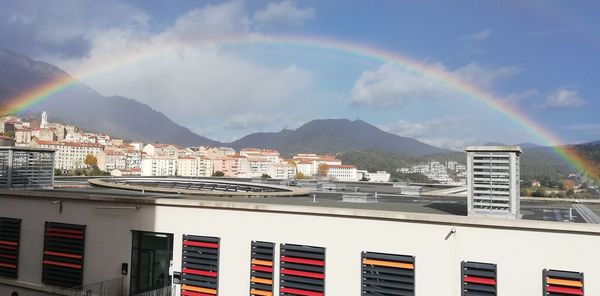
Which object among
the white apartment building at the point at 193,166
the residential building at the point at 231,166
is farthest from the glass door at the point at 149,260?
the residential building at the point at 231,166

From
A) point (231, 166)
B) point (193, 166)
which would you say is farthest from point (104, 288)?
point (231, 166)

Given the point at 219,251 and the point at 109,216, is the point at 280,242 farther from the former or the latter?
the point at 109,216

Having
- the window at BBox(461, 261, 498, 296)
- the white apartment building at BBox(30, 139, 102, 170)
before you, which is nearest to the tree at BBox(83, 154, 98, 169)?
the white apartment building at BBox(30, 139, 102, 170)

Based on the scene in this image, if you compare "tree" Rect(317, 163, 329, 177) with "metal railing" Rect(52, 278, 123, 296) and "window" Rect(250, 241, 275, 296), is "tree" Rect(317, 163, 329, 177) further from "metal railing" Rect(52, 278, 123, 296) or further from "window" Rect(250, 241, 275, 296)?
"window" Rect(250, 241, 275, 296)

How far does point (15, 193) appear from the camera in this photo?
18016 mm

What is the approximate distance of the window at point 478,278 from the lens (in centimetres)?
1179

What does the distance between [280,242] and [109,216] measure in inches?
244

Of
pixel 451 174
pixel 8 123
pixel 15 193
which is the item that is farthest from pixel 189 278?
pixel 8 123

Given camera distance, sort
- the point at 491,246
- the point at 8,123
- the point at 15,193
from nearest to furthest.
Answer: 1. the point at 491,246
2. the point at 15,193
3. the point at 8,123

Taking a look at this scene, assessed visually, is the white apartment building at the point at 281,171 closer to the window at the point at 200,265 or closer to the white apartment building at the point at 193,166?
the white apartment building at the point at 193,166

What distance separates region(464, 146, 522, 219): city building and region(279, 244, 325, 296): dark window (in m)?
4.39

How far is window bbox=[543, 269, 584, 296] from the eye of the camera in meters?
11.0

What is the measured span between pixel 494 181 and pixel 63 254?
14261 millimetres

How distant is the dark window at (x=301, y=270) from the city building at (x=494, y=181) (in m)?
4.39
